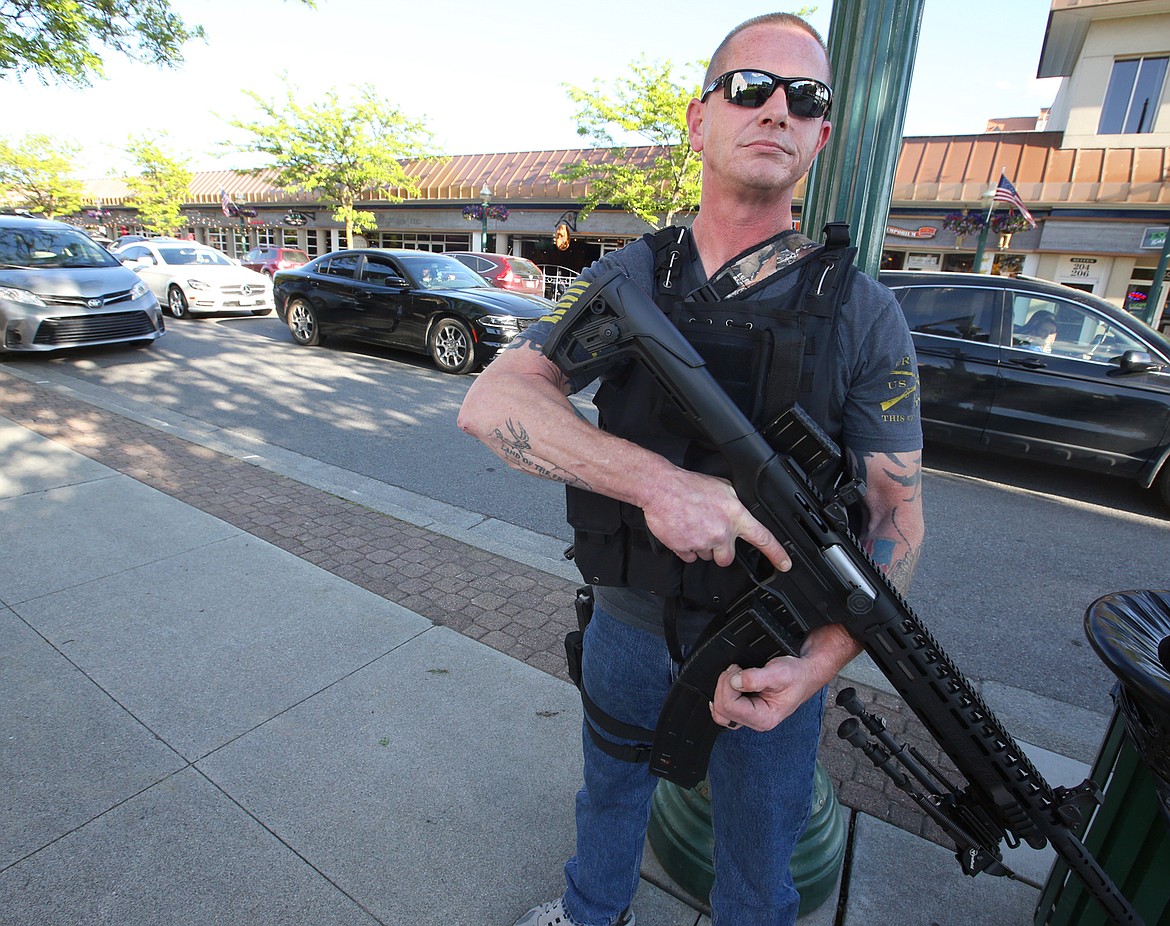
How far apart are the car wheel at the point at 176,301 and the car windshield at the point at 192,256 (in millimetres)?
1008

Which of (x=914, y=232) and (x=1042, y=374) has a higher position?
(x=914, y=232)

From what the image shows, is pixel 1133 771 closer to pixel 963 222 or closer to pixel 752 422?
pixel 752 422

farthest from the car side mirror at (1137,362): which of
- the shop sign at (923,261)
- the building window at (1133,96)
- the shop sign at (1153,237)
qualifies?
the building window at (1133,96)

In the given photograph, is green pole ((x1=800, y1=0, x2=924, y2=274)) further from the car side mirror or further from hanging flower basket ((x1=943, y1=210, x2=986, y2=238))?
hanging flower basket ((x1=943, y1=210, x2=986, y2=238))

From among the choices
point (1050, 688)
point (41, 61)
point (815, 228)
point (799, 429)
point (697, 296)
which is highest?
point (41, 61)

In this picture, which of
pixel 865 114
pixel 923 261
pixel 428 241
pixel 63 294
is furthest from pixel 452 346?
pixel 428 241

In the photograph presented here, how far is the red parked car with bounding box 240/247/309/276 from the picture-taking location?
72.2 feet

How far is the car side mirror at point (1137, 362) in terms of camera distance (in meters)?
5.34

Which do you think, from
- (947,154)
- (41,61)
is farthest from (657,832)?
(947,154)

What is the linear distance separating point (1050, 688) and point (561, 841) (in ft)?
8.09

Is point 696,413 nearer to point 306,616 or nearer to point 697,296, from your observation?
point 697,296

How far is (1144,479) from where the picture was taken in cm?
560

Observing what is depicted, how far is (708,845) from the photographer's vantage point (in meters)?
1.94

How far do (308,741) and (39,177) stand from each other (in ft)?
160
